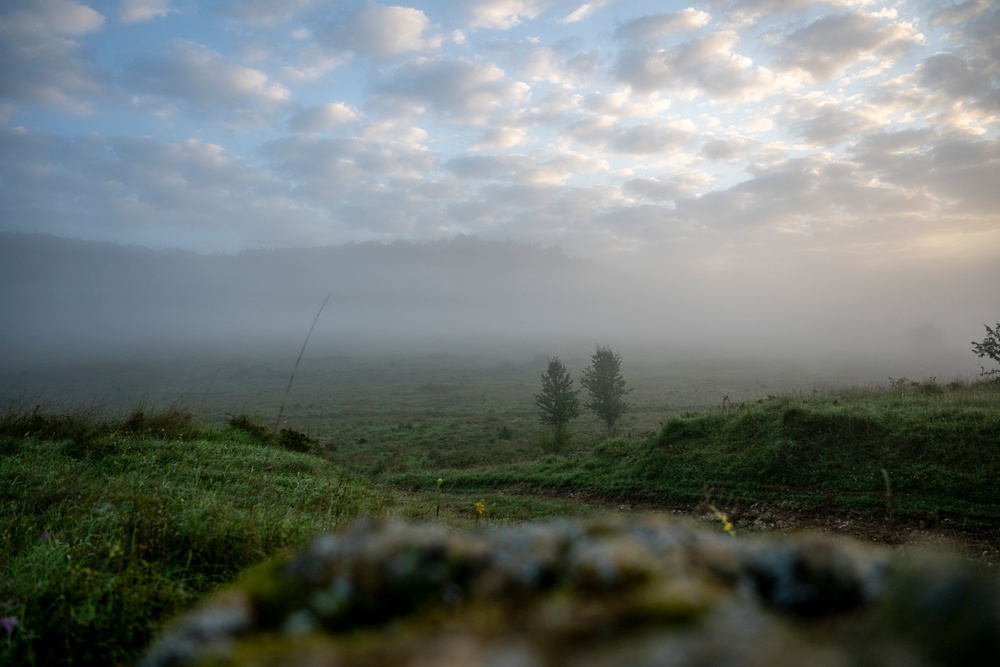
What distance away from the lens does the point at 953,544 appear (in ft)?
31.7

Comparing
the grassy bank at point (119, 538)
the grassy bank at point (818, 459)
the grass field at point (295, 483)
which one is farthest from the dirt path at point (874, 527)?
the grassy bank at point (119, 538)

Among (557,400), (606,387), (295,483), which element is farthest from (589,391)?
(295,483)

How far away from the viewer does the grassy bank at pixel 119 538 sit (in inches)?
144

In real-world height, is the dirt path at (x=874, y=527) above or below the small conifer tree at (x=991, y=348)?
below

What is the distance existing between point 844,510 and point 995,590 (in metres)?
14.3

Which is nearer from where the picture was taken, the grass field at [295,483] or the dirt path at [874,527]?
the grass field at [295,483]

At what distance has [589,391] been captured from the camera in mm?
40906

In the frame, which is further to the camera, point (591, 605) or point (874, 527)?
point (874, 527)

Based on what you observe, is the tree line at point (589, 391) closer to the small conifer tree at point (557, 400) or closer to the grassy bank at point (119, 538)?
the small conifer tree at point (557, 400)

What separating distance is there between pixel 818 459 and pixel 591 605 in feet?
56.2

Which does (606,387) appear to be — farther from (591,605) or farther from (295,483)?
(591,605)

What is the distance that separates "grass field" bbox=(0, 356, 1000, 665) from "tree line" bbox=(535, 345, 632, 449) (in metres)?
3.53

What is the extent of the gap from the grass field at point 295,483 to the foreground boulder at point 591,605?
2.97 meters

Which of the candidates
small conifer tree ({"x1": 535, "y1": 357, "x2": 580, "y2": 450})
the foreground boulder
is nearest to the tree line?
small conifer tree ({"x1": 535, "y1": 357, "x2": 580, "y2": 450})
